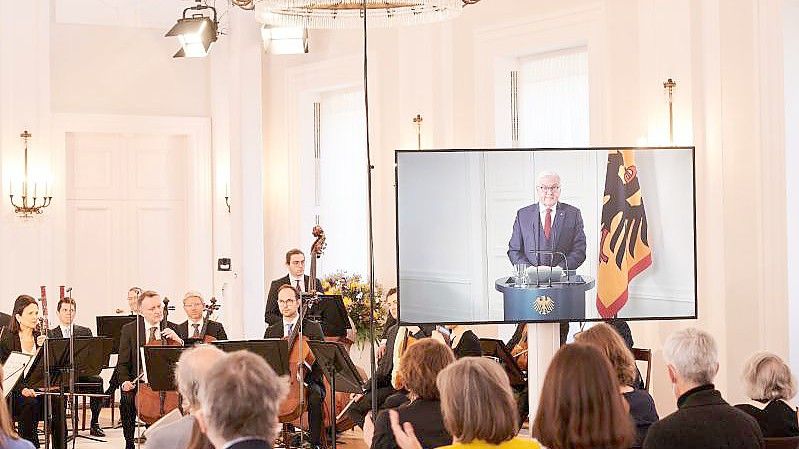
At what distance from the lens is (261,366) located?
3.17m

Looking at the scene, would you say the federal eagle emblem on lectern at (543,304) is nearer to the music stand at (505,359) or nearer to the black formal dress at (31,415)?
the music stand at (505,359)

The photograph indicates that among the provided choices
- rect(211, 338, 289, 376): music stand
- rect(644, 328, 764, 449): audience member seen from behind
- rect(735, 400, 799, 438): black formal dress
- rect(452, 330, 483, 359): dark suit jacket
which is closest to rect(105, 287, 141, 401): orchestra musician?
rect(211, 338, 289, 376): music stand

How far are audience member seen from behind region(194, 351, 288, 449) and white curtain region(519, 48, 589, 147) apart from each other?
22.9 feet

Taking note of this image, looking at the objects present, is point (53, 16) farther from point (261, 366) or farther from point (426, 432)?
point (261, 366)

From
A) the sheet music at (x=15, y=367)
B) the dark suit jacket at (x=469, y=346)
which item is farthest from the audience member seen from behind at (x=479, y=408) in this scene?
the sheet music at (x=15, y=367)

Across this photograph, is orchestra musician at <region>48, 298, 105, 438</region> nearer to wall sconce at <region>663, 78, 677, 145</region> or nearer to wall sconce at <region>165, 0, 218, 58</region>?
wall sconce at <region>165, 0, 218, 58</region>

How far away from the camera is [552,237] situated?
6.39 m

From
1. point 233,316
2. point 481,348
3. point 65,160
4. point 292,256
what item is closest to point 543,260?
point 481,348

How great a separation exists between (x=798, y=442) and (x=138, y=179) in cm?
996

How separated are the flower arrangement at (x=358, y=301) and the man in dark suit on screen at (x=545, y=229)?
469 cm

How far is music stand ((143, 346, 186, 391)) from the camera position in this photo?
306 inches

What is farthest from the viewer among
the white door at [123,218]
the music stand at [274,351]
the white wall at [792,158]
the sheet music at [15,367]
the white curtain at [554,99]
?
the white door at [123,218]

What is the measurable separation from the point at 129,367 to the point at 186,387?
592 cm

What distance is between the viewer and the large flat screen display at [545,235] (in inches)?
247
